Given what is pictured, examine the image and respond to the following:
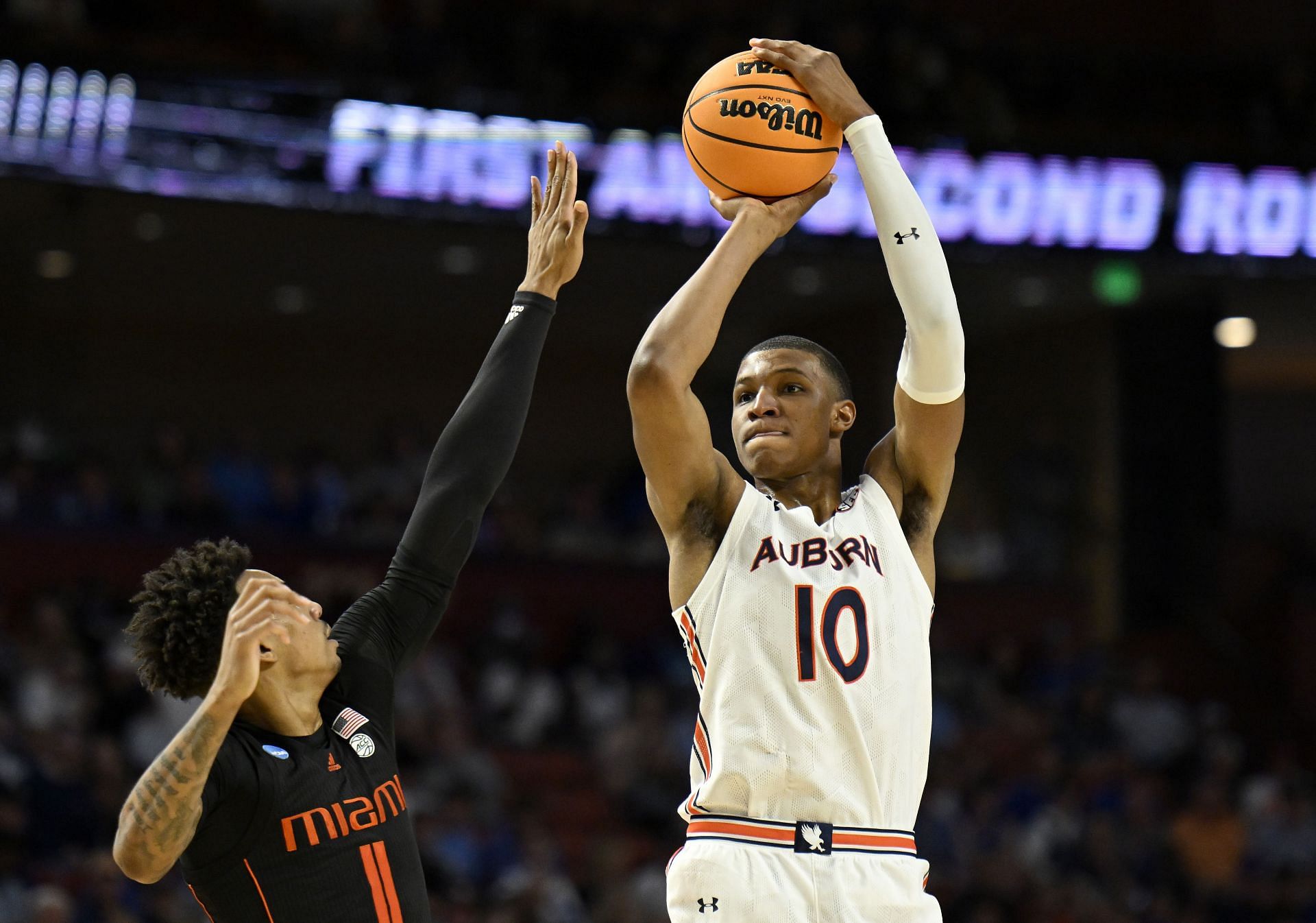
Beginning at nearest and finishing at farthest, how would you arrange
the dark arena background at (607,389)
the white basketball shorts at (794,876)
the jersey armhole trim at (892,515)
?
1. the white basketball shorts at (794,876)
2. the jersey armhole trim at (892,515)
3. the dark arena background at (607,389)

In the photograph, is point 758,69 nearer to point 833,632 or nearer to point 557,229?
point 557,229

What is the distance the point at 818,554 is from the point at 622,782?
9209 mm

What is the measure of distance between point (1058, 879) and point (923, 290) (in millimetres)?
9434

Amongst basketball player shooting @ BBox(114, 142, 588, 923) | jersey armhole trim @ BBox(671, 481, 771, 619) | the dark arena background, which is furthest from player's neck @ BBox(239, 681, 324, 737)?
the dark arena background

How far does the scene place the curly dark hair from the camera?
3.21m

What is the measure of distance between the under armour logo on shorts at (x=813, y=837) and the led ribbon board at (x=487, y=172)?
8932 millimetres

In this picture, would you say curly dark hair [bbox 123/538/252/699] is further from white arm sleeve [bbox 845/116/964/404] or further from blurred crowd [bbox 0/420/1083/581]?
blurred crowd [bbox 0/420/1083/581]

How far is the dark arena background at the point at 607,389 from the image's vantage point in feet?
37.6

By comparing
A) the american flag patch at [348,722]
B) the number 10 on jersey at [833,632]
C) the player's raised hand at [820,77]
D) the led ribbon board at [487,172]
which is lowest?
the american flag patch at [348,722]

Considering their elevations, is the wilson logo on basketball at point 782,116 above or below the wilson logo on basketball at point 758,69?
below

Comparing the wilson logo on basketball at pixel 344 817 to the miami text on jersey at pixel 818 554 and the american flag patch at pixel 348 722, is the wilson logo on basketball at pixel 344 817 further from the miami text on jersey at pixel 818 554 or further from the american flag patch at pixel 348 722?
the miami text on jersey at pixel 818 554

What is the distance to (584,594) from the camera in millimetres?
14742

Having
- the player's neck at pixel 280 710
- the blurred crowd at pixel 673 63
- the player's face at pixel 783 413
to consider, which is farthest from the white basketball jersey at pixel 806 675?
the blurred crowd at pixel 673 63

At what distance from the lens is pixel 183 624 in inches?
127
